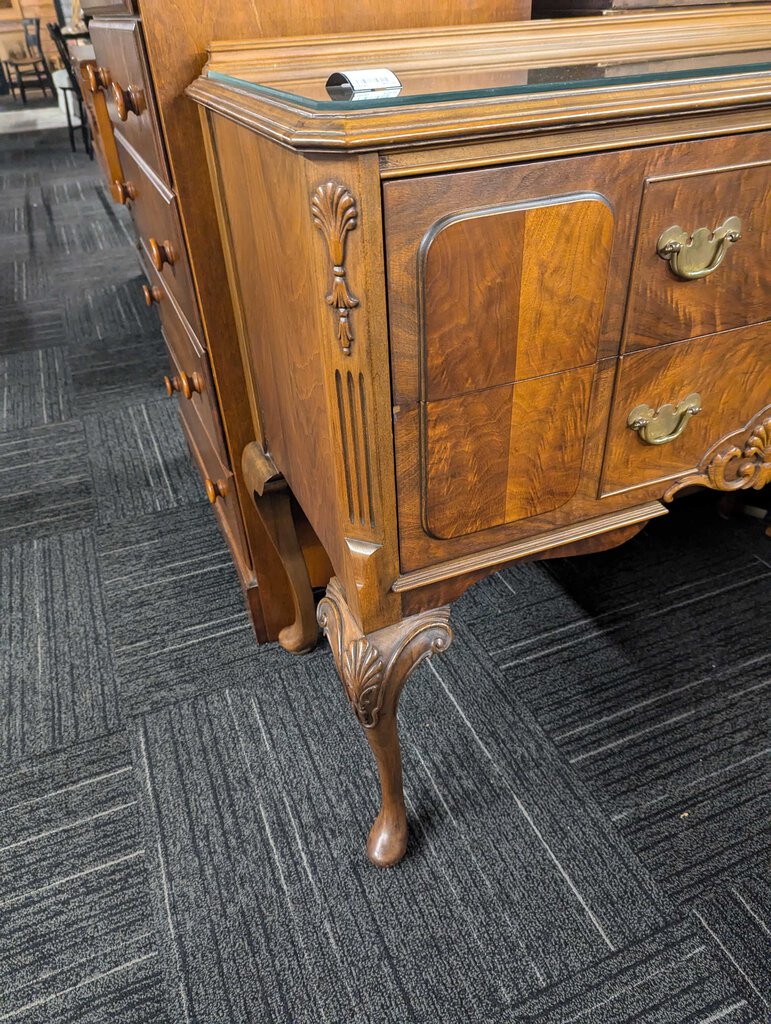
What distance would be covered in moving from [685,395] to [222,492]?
75 cm

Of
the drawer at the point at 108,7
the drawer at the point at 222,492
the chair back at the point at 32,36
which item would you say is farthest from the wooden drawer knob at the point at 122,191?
the chair back at the point at 32,36

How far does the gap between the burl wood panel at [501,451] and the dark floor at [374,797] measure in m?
0.50

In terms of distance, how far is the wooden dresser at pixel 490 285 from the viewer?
52 centimetres

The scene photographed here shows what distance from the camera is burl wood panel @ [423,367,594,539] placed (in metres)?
0.63

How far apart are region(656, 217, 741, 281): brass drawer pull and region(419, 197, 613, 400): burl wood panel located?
2.4 inches

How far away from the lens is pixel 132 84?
91cm

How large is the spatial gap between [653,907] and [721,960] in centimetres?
8

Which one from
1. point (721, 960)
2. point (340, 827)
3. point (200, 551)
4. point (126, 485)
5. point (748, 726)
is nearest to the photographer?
point (721, 960)

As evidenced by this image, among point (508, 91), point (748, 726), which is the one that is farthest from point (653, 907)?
point (508, 91)

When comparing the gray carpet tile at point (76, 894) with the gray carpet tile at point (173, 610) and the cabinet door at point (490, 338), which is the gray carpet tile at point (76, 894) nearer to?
the gray carpet tile at point (173, 610)

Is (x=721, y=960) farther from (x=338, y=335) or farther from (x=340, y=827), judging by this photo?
(x=338, y=335)

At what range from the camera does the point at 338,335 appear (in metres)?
0.56

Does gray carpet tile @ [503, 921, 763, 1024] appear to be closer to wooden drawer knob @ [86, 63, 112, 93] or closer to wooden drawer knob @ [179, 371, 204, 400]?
wooden drawer knob @ [179, 371, 204, 400]

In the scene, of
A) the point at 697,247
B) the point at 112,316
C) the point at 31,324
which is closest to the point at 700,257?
the point at 697,247
